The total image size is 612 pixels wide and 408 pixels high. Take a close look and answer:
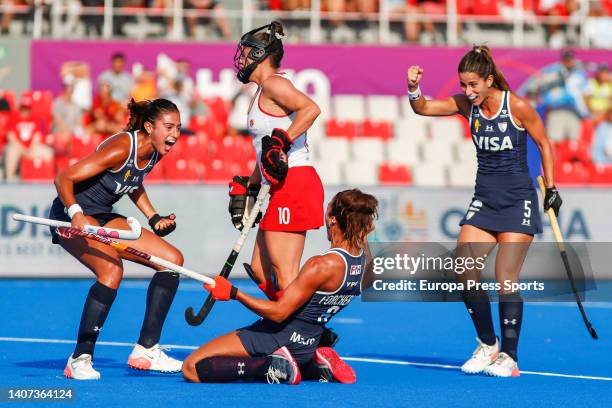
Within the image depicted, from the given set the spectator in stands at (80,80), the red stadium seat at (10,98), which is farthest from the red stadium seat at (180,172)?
the red stadium seat at (10,98)

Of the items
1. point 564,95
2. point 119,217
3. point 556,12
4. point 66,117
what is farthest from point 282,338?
point 556,12

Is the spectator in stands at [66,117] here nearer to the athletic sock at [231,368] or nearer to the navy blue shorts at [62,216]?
the navy blue shorts at [62,216]

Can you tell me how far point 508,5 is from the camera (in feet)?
64.7

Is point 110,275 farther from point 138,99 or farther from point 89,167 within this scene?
point 138,99

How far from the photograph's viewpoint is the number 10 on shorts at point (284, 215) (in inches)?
303

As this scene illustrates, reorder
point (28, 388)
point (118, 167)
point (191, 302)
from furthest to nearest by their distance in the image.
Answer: point (191, 302) → point (118, 167) → point (28, 388)

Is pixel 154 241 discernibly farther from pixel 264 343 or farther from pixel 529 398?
pixel 529 398

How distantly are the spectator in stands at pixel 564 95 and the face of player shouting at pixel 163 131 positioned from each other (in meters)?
11.9

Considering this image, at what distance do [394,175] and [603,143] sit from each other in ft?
11.1

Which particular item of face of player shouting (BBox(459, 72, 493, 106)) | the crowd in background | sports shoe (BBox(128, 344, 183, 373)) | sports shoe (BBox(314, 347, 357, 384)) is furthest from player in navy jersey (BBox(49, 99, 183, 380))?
the crowd in background

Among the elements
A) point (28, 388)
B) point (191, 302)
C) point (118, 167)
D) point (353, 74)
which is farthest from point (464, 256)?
point (353, 74)

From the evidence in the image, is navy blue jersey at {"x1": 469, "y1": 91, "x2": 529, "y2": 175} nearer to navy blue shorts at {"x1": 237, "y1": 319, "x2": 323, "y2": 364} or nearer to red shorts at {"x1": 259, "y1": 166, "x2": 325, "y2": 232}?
red shorts at {"x1": 259, "y1": 166, "x2": 325, "y2": 232}

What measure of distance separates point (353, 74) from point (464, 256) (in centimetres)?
1114

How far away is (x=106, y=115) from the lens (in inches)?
679
